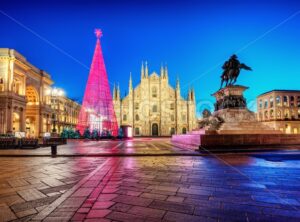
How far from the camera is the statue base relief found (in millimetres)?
11938

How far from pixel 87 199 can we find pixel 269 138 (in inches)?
479

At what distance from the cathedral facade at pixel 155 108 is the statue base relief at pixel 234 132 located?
138ft

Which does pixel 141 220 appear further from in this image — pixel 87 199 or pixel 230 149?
pixel 230 149

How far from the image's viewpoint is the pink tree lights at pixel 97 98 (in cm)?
2609

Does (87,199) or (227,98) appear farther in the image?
(227,98)

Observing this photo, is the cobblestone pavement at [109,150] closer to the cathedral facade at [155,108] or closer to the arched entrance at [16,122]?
the arched entrance at [16,122]

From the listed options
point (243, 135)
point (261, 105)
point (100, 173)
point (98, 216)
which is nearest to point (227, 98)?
point (243, 135)

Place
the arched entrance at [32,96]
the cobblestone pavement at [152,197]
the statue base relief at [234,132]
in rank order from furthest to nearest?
the arched entrance at [32,96]
the statue base relief at [234,132]
the cobblestone pavement at [152,197]

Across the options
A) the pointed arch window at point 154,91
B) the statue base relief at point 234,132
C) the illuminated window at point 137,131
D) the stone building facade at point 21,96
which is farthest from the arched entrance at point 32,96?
the statue base relief at point 234,132

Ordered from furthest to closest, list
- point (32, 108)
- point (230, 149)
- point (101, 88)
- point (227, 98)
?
1. point (32, 108)
2. point (101, 88)
3. point (227, 98)
4. point (230, 149)

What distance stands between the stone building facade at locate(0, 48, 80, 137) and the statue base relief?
867 inches

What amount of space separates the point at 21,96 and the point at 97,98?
13.1m

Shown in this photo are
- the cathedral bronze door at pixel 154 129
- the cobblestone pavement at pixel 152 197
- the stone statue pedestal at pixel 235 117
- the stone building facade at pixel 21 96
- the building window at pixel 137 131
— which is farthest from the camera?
the cathedral bronze door at pixel 154 129

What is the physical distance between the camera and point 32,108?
37531 mm
